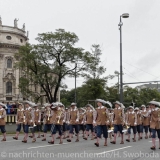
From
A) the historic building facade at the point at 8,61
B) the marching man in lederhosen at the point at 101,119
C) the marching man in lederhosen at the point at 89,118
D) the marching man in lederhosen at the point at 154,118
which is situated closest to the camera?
the marching man in lederhosen at the point at 154,118

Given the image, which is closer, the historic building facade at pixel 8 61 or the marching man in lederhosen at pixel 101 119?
the marching man in lederhosen at pixel 101 119

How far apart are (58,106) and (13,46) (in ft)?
184

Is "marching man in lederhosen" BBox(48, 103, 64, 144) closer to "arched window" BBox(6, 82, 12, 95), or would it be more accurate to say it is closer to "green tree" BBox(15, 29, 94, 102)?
"green tree" BBox(15, 29, 94, 102)

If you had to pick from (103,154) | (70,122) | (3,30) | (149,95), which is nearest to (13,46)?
(3,30)

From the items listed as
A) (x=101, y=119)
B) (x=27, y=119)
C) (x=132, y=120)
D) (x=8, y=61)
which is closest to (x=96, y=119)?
Answer: (x=101, y=119)

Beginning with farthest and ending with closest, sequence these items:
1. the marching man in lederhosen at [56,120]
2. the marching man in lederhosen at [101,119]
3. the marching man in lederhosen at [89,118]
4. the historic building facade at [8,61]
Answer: the historic building facade at [8,61] → the marching man in lederhosen at [89,118] → the marching man in lederhosen at [56,120] → the marching man in lederhosen at [101,119]

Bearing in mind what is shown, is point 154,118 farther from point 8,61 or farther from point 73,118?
point 8,61

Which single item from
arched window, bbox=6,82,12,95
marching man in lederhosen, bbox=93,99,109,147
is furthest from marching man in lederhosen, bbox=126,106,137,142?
arched window, bbox=6,82,12,95

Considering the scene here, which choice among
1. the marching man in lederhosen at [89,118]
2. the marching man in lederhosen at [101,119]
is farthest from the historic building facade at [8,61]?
the marching man in lederhosen at [101,119]

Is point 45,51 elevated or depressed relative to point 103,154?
elevated

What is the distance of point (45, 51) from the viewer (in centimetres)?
3669

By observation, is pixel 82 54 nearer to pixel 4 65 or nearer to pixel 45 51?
pixel 45 51

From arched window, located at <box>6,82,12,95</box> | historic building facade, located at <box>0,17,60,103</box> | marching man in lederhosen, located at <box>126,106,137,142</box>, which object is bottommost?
marching man in lederhosen, located at <box>126,106,137,142</box>

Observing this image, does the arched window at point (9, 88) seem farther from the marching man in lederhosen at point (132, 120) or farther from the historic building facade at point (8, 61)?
the marching man in lederhosen at point (132, 120)
